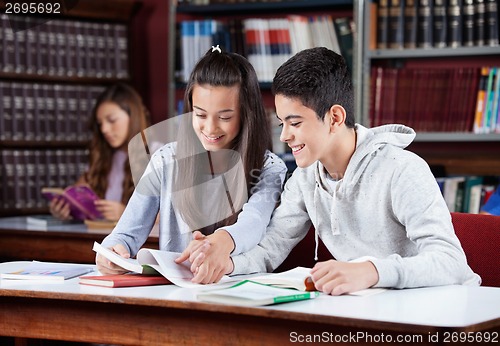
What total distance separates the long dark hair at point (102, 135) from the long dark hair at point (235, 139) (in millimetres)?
1422

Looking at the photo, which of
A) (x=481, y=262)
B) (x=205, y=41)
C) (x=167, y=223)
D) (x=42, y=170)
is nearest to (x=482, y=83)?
(x=205, y=41)

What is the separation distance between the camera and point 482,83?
12.3 ft

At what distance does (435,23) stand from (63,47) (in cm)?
186

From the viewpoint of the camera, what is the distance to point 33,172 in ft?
14.4

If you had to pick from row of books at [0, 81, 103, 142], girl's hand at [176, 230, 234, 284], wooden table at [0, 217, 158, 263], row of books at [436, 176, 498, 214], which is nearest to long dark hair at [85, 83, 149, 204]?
wooden table at [0, 217, 158, 263]

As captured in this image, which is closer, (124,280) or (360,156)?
(124,280)

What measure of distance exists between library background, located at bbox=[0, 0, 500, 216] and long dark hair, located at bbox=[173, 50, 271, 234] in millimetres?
1614

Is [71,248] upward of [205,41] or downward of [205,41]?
downward

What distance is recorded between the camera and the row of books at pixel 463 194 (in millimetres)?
3779

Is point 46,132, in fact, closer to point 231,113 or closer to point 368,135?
point 231,113

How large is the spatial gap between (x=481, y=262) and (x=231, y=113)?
2.47 ft

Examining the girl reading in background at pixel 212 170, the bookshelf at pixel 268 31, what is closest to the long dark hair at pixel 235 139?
the girl reading in background at pixel 212 170

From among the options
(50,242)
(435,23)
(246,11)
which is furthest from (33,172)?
(435,23)

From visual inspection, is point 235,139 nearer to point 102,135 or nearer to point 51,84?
point 102,135
